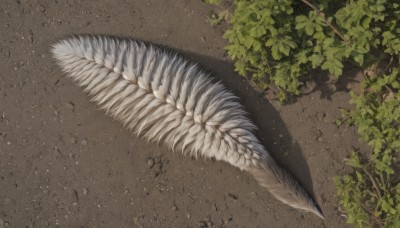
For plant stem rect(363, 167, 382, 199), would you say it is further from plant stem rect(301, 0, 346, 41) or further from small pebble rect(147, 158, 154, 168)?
small pebble rect(147, 158, 154, 168)

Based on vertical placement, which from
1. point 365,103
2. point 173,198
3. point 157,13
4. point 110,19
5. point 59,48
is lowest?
point 173,198

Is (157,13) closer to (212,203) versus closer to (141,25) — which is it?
(141,25)

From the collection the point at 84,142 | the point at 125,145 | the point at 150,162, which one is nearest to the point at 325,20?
the point at 150,162

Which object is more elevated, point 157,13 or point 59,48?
point 157,13

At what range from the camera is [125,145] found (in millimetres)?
4707

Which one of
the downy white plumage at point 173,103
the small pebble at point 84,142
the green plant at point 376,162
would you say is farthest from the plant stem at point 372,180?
the small pebble at point 84,142

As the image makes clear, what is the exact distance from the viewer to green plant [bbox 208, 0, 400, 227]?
148 inches

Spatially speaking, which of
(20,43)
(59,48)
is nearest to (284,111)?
(59,48)

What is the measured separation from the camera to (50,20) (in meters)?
4.83

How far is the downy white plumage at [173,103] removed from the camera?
4.21 m

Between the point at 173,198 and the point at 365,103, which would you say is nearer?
the point at 365,103

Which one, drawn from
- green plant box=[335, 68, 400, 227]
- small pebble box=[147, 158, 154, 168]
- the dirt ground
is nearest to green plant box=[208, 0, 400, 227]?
green plant box=[335, 68, 400, 227]

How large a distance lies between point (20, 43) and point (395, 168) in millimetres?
4103

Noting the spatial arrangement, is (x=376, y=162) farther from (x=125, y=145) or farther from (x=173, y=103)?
(x=125, y=145)
